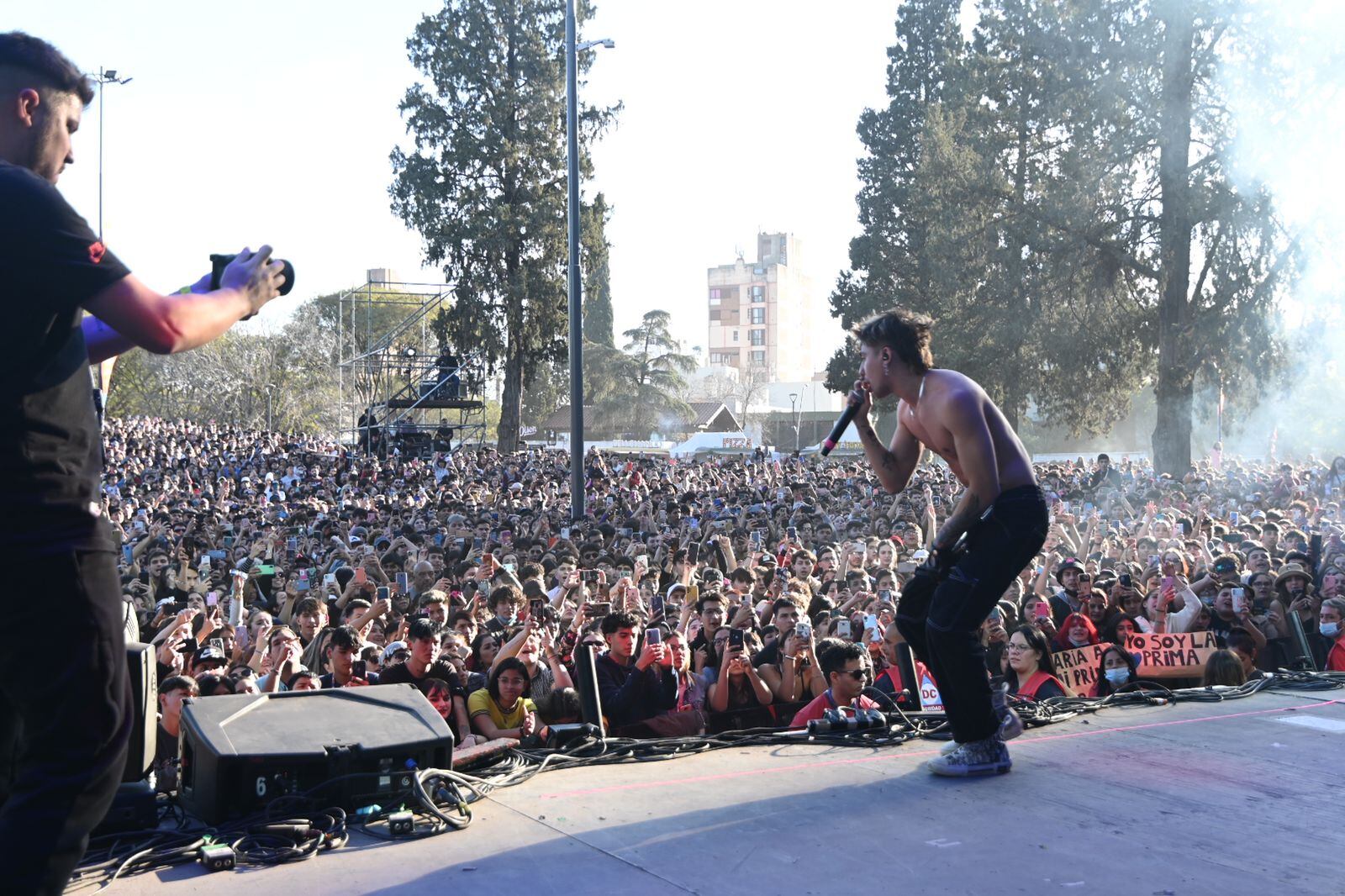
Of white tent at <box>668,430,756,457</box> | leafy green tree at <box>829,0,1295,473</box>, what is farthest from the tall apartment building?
leafy green tree at <box>829,0,1295,473</box>

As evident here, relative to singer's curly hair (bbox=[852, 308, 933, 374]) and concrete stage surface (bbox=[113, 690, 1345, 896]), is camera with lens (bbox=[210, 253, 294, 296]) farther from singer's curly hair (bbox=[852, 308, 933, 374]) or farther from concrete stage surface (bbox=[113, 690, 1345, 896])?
singer's curly hair (bbox=[852, 308, 933, 374])

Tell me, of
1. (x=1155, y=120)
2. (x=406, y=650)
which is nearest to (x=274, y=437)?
(x=1155, y=120)

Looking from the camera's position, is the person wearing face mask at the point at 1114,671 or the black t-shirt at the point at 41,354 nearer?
the black t-shirt at the point at 41,354

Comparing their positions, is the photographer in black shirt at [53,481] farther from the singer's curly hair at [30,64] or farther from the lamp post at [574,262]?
the lamp post at [574,262]

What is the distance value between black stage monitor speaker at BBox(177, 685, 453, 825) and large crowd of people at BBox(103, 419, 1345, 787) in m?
0.43

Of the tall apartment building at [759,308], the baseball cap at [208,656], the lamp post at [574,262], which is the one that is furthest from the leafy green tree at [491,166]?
the tall apartment building at [759,308]

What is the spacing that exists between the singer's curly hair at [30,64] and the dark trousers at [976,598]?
2952 millimetres

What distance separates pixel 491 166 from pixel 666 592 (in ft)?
90.0

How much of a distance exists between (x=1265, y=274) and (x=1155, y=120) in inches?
145

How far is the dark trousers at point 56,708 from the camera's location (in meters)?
1.90

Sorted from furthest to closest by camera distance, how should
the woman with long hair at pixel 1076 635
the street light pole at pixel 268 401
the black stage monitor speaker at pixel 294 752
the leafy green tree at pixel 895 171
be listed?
the street light pole at pixel 268 401
the leafy green tree at pixel 895 171
the woman with long hair at pixel 1076 635
the black stage monitor speaker at pixel 294 752

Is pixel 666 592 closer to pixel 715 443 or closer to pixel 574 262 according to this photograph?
pixel 574 262

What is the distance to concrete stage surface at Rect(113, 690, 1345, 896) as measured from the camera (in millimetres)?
2875

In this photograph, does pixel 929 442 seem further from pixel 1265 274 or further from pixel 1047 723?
pixel 1265 274
